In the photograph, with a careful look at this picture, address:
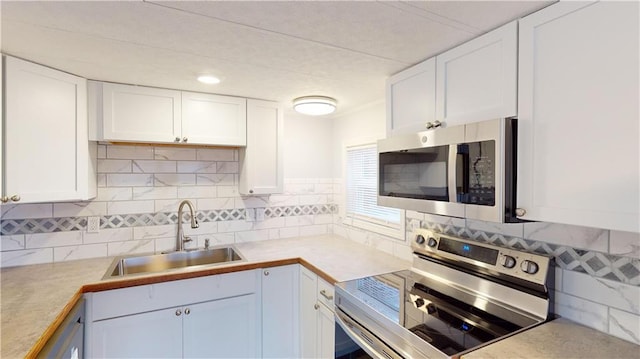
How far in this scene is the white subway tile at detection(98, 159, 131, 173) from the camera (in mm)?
2166

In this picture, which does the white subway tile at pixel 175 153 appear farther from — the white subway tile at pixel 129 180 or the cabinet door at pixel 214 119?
the cabinet door at pixel 214 119

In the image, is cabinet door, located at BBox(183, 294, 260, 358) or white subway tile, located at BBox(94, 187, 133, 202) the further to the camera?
white subway tile, located at BBox(94, 187, 133, 202)

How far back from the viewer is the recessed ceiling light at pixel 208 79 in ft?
6.06

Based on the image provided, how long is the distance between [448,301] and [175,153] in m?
2.10

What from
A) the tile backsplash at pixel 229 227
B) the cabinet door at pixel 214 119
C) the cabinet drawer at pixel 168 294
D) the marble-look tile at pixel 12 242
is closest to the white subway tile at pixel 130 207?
the tile backsplash at pixel 229 227

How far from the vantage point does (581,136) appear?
97 centimetres

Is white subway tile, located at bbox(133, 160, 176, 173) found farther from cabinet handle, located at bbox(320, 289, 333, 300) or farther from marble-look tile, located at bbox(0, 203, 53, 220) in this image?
cabinet handle, located at bbox(320, 289, 333, 300)

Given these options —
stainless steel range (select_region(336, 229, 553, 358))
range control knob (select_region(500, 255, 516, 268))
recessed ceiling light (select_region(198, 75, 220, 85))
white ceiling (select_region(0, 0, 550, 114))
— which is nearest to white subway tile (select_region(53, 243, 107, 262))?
white ceiling (select_region(0, 0, 550, 114))

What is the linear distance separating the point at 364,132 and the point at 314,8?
1.51 meters

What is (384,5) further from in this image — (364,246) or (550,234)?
(364,246)

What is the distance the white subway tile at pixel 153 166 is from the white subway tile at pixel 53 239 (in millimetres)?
567

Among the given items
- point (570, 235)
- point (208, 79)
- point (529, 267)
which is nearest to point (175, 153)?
point (208, 79)

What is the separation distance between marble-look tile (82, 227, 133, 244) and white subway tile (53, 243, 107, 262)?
0.03 m

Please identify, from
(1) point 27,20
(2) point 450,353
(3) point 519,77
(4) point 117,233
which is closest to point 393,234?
(2) point 450,353
